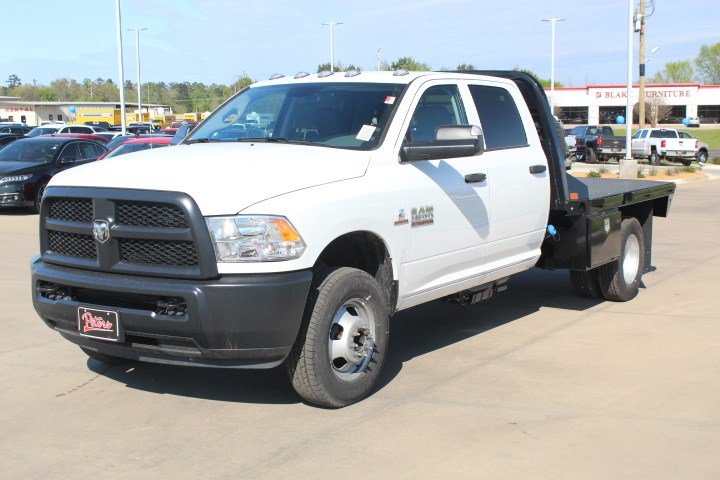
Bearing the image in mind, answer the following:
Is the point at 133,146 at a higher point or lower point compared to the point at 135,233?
higher

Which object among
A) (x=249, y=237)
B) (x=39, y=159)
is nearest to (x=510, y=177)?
(x=249, y=237)

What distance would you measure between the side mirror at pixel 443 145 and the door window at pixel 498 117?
96cm

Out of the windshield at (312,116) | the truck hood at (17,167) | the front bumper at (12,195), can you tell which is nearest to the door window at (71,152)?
the truck hood at (17,167)

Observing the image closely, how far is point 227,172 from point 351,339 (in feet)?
4.15

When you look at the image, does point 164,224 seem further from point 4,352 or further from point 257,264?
point 4,352

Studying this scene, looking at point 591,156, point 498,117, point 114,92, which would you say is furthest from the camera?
point 114,92

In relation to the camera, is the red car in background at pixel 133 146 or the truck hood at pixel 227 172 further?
the red car in background at pixel 133 146

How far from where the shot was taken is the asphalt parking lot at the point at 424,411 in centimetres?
458

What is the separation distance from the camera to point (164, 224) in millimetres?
4918

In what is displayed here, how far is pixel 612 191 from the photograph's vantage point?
8.80 meters

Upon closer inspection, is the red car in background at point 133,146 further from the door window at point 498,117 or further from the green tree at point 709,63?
the green tree at point 709,63

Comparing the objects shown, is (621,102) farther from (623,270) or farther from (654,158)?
(623,270)

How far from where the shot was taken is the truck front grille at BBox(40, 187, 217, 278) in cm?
480

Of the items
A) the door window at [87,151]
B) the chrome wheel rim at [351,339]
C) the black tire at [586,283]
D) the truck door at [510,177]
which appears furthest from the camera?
the door window at [87,151]
